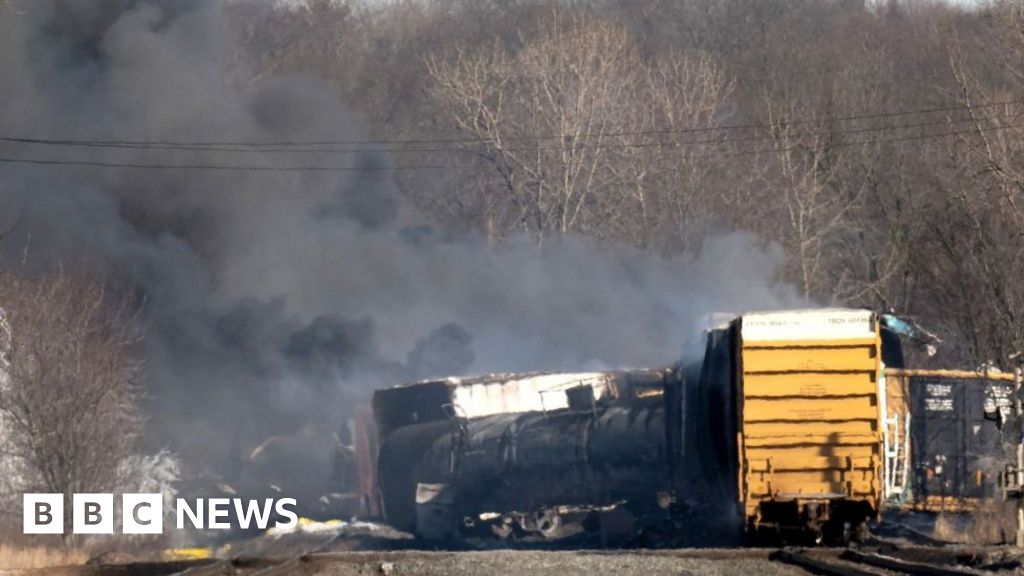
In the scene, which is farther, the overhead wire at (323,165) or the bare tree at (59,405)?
the overhead wire at (323,165)

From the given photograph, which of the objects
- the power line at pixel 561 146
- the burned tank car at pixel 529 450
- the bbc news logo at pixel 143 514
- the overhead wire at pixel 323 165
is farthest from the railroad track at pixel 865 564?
the power line at pixel 561 146

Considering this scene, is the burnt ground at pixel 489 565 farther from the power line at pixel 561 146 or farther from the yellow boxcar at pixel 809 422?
the power line at pixel 561 146

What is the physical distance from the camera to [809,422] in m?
19.0

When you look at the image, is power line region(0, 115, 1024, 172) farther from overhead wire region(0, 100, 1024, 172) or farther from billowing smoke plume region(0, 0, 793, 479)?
billowing smoke plume region(0, 0, 793, 479)

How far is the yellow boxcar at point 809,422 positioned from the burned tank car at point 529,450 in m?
3.21

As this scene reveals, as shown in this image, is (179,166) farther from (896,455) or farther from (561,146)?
(896,455)

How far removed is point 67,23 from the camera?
155 feet

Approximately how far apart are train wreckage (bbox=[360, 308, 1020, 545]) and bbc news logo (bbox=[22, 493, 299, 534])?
7.97 feet

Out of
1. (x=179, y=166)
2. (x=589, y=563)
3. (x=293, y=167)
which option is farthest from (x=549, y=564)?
(x=293, y=167)

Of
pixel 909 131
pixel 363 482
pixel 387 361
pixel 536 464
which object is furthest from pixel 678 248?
pixel 536 464

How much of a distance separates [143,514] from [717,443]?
11.6m

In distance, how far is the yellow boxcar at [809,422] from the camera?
18938 millimetres

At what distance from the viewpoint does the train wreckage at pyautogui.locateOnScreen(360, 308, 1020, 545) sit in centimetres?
1897

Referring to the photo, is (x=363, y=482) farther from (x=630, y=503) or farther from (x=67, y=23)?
(x=67, y=23)
